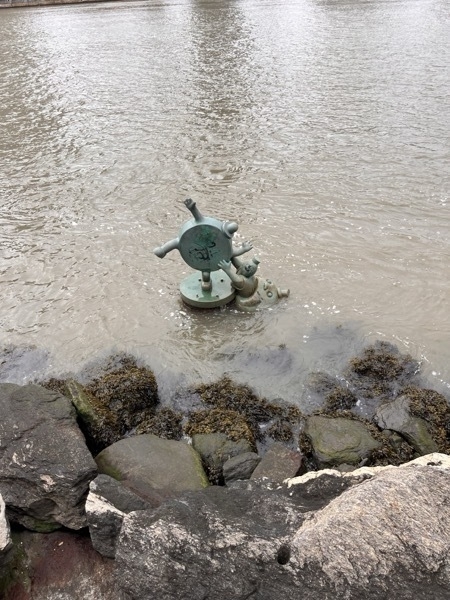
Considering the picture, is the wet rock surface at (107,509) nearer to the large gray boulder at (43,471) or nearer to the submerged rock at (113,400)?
the large gray boulder at (43,471)

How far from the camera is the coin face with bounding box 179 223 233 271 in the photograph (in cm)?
648

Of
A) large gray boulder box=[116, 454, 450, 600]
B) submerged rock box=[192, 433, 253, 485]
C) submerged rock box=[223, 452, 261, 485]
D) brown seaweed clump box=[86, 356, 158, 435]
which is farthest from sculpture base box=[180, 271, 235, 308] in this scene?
large gray boulder box=[116, 454, 450, 600]

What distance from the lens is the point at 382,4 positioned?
103 ft

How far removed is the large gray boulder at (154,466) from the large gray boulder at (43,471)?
1.00ft

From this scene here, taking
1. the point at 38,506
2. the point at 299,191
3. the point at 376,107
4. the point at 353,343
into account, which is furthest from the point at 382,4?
the point at 38,506

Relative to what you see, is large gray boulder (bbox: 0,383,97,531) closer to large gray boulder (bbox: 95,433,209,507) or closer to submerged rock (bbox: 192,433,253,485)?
large gray boulder (bbox: 95,433,209,507)

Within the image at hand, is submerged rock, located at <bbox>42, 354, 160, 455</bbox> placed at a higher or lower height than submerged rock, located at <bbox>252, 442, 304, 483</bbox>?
lower

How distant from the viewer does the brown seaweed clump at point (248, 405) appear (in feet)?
19.1

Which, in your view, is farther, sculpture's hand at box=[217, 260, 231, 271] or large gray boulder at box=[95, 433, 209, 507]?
sculpture's hand at box=[217, 260, 231, 271]

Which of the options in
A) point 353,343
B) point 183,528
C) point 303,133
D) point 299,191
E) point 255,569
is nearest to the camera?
point 255,569

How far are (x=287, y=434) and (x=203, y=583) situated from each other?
2483mm

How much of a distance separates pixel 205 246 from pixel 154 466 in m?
3.00

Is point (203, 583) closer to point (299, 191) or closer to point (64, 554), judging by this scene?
point (64, 554)

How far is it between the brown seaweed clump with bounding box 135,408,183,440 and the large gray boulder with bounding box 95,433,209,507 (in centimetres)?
50
